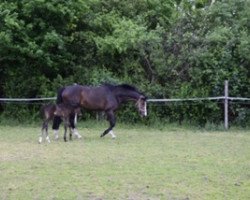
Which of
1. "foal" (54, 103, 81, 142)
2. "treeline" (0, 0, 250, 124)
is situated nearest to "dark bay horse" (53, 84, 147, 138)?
"foal" (54, 103, 81, 142)

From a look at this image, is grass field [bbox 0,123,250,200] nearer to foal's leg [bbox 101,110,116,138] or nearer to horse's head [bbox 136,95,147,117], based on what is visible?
foal's leg [bbox 101,110,116,138]

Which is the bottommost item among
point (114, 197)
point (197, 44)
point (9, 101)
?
point (114, 197)

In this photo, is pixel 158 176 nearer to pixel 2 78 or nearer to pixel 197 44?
pixel 197 44

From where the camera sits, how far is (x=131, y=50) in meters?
17.7

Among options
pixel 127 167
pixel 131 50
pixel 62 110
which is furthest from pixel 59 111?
pixel 131 50

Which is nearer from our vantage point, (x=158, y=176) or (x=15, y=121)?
(x=158, y=176)

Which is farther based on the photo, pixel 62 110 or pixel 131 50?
pixel 131 50

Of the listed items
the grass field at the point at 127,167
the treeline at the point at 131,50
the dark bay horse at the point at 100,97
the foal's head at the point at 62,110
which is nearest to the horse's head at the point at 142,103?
the dark bay horse at the point at 100,97

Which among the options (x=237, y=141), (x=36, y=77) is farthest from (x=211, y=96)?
(x=36, y=77)

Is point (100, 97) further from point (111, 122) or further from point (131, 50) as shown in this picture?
point (131, 50)

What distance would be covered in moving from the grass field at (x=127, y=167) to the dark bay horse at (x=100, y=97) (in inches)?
32.2

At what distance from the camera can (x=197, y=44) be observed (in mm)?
17359

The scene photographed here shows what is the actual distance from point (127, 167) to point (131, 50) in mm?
8901

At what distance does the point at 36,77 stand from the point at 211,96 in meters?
5.84
